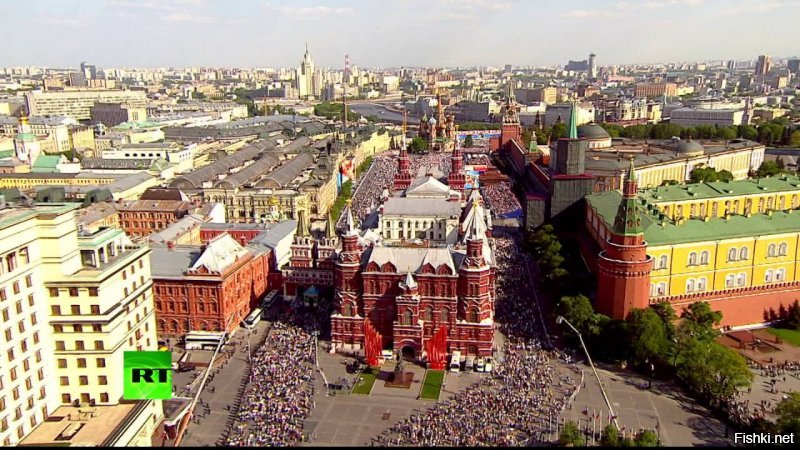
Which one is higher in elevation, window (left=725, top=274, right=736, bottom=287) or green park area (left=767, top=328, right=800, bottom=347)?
window (left=725, top=274, right=736, bottom=287)

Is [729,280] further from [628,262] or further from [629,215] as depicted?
[629,215]

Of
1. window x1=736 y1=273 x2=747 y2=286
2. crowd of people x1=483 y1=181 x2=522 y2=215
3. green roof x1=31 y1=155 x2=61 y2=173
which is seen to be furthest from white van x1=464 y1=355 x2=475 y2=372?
green roof x1=31 y1=155 x2=61 y2=173

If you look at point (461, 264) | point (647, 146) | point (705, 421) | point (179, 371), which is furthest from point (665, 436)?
point (647, 146)

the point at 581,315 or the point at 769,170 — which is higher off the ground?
the point at 769,170

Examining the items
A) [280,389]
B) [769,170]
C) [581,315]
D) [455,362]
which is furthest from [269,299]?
[769,170]

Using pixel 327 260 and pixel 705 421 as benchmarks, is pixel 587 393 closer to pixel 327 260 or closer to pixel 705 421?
pixel 705 421

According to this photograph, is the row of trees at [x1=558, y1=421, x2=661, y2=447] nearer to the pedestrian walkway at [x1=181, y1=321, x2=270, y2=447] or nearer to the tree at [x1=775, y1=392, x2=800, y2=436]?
the tree at [x1=775, y1=392, x2=800, y2=436]
